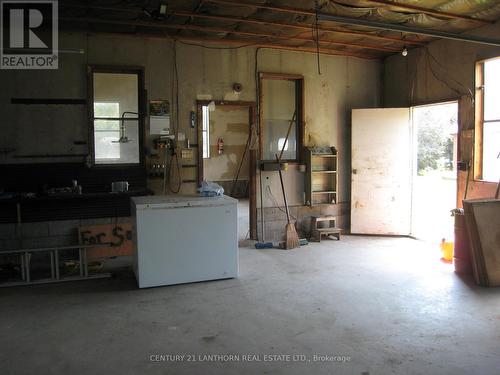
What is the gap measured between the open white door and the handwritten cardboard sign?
3513 millimetres

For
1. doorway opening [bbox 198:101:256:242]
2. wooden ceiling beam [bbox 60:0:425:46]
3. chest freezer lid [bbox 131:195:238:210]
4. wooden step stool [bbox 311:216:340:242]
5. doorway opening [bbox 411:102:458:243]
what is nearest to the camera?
chest freezer lid [bbox 131:195:238:210]

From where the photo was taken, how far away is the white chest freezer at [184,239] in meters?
4.15

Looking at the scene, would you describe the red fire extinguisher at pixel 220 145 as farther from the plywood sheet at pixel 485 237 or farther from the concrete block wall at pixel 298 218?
the plywood sheet at pixel 485 237

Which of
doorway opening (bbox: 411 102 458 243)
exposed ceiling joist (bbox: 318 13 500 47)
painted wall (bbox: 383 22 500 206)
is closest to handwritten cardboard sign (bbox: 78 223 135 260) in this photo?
exposed ceiling joist (bbox: 318 13 500 47)

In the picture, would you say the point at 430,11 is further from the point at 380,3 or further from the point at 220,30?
the point at 220,30

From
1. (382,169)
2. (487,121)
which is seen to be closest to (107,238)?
(382,169)

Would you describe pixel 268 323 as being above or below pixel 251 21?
below

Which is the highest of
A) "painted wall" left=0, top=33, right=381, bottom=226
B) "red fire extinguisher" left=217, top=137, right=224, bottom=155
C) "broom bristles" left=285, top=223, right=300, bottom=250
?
"painted wall" left=0, top=33, right=381, bottom=226

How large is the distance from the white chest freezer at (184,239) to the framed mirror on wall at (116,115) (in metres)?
1.33

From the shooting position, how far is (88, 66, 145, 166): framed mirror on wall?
5422mm

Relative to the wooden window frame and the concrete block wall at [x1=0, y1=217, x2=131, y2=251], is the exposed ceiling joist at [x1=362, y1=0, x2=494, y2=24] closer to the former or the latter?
the wooden window frame

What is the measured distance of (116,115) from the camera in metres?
5.50

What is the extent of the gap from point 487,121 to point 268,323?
385 cm

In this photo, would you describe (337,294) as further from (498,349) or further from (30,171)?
(30,171)
